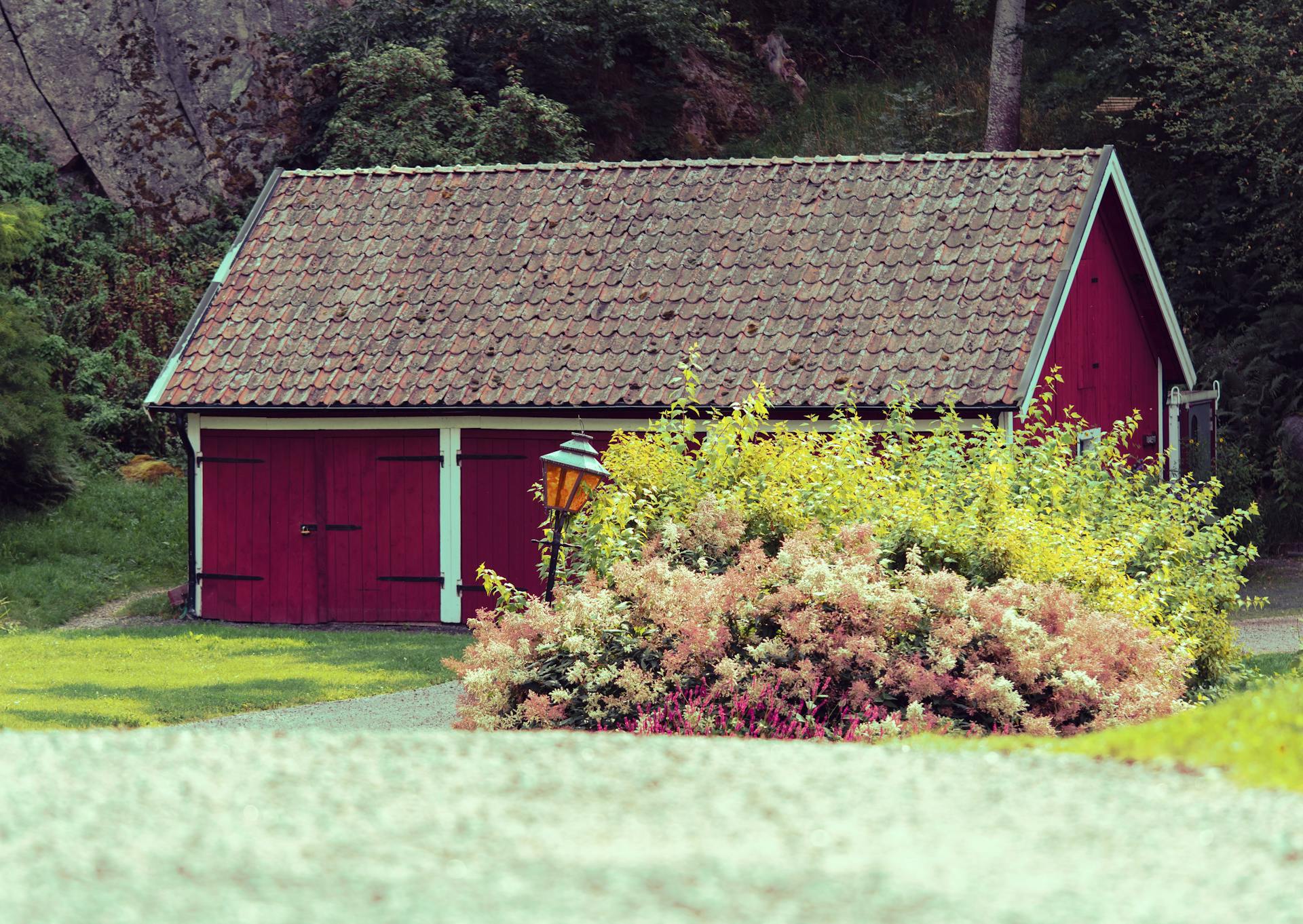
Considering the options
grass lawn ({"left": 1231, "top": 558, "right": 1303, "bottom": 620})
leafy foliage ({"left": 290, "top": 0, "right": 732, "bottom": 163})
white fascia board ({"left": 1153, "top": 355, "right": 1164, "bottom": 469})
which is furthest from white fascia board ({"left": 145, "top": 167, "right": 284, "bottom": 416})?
grass lawn ({"left": 1231, "top": 558, "right": 1303, "bottom": 620})

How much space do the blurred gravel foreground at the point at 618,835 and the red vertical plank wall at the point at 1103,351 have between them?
11.8m

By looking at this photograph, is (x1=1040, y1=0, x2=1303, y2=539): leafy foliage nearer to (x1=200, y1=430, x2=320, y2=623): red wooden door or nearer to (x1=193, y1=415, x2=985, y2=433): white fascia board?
(x1=193, y1=415, x2=985, y2=433): white fascia board

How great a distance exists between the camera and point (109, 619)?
19344mm

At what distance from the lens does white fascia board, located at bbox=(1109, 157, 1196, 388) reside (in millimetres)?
18427

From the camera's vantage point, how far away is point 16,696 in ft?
43.6

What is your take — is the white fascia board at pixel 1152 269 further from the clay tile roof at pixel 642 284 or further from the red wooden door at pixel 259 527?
the red wooden door at pixel 259 527

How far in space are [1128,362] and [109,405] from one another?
611 inches

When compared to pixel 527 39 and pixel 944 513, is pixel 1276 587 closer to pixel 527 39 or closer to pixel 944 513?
pixel 944 513

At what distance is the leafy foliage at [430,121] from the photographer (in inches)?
1033

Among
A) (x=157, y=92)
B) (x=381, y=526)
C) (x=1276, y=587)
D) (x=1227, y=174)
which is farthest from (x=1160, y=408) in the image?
(x=157, y=92)

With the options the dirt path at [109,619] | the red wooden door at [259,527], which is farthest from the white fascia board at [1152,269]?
the dirt path at [109,619]

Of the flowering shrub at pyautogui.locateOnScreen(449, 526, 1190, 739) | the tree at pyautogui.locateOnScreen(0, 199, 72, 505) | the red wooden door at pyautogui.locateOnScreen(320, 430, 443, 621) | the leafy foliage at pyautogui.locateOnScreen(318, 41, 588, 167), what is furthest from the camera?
the leafy foliage at pyautogui.locateOnScreen(318, 41, 588, 167)

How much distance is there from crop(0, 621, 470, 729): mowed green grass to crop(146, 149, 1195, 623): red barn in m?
1.25

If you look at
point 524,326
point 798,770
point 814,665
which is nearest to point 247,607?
point 524,326
